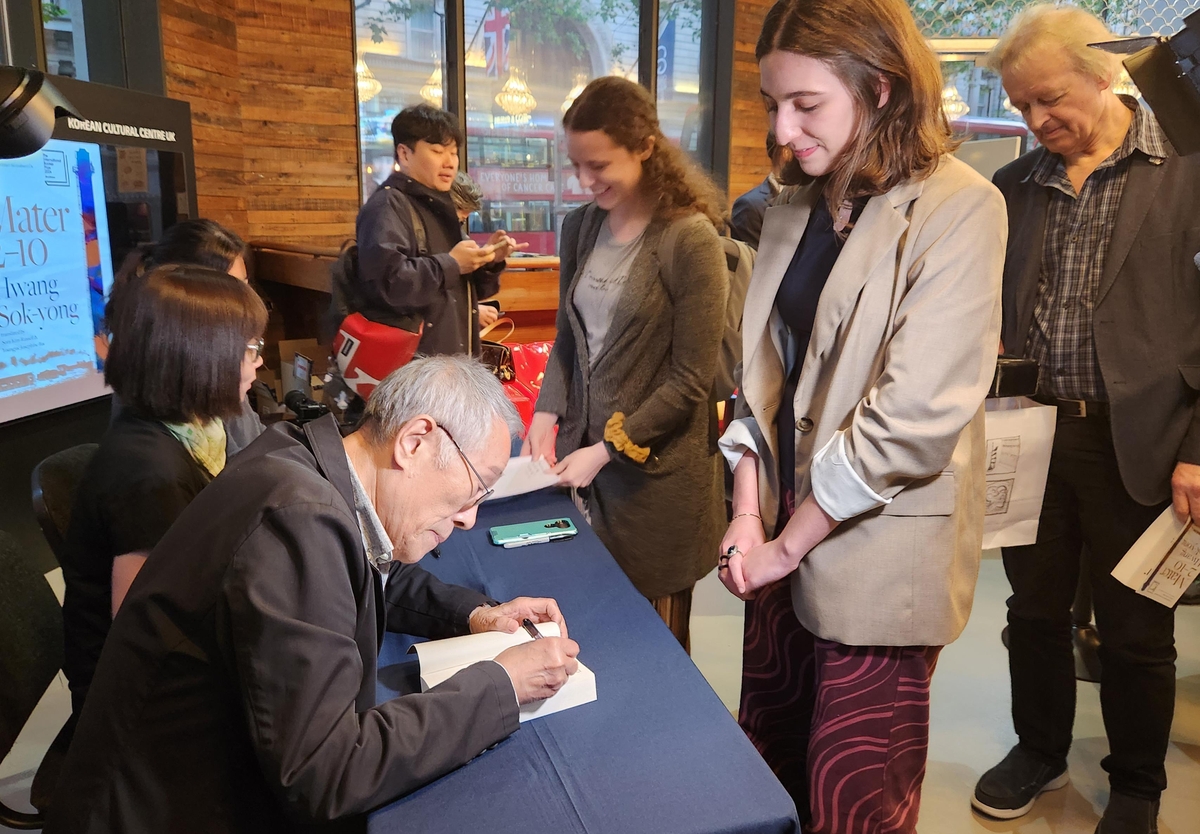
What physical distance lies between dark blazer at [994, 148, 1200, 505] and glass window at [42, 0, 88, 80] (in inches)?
154

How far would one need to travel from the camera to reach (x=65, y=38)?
3.89 m

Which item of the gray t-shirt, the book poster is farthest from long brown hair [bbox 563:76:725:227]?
the book poster

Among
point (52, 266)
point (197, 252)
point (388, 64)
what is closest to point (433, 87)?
point (388, 64)

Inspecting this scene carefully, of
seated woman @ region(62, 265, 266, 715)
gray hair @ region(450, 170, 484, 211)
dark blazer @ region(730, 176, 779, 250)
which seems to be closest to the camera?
seated woman @ region(62, 265, 266, 715)

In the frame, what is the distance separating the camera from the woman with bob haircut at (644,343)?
5.80 ft

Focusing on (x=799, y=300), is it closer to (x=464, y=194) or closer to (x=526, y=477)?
(x=526, y=477)

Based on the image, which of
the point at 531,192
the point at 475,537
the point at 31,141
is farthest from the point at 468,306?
the point at 531,192

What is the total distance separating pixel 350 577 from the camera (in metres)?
0.96

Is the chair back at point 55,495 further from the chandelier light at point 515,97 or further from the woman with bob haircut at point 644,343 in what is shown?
the chandelier light at point 515,97

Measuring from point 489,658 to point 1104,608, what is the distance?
134 cm

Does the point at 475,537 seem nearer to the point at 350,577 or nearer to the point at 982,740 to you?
the point at 350,577

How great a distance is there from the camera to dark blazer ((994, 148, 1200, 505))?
1627 mm

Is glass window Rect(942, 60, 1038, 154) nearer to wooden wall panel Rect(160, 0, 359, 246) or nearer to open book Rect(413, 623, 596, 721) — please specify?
wooden wall panel Rect(160, 0, 359, 246)

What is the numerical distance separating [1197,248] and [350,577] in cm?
161
